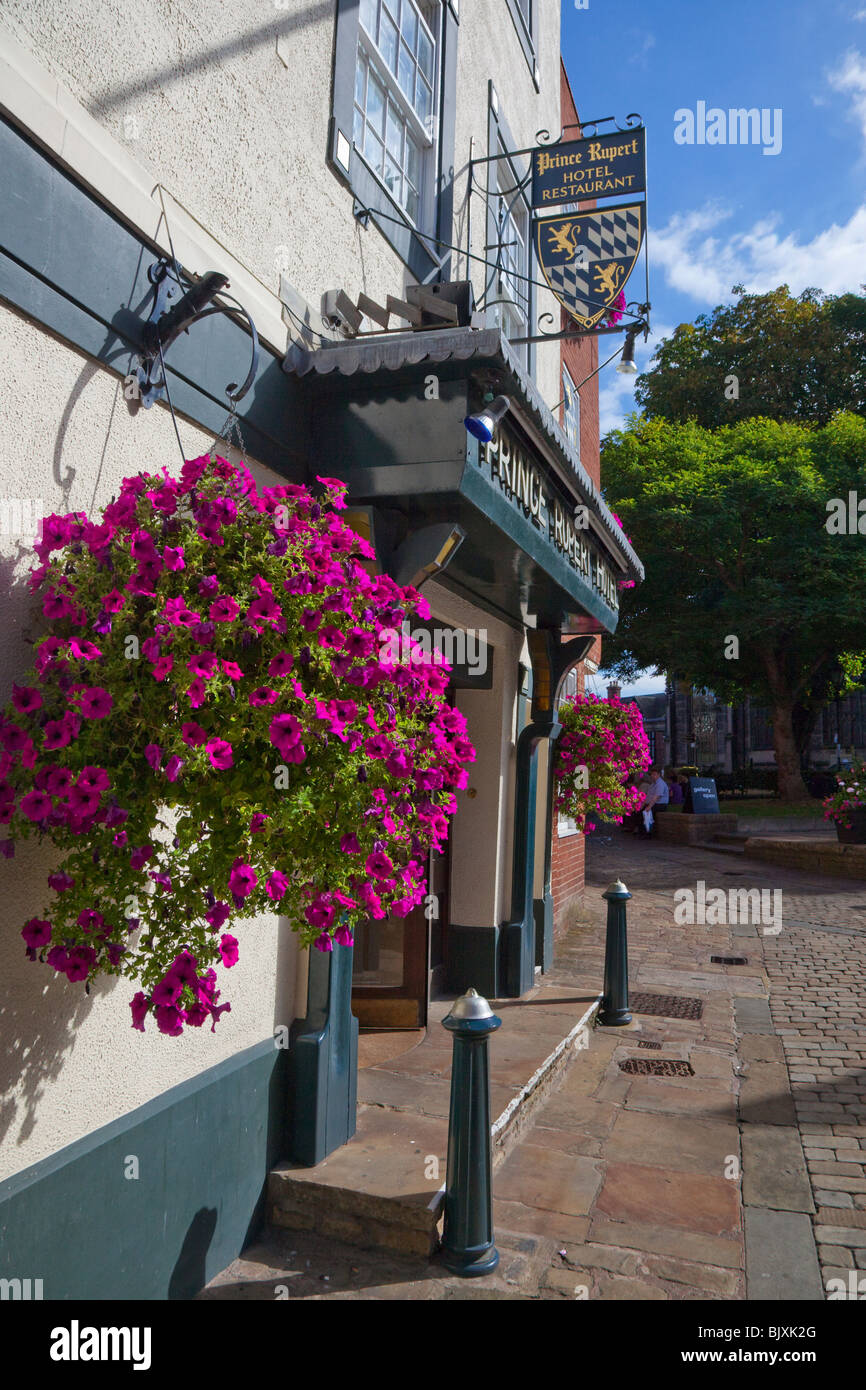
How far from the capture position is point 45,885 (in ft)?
8.84

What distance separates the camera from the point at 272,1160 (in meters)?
3.92

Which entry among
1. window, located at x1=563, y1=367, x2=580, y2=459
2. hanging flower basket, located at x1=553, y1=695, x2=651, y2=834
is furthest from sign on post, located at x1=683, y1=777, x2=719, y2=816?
hanging flower basket, located at x1=553, y1=695, x2=651, y2=834

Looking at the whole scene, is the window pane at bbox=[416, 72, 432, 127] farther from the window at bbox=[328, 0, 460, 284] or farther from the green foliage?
the green foliage

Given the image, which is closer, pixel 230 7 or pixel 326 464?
pixel 230 7

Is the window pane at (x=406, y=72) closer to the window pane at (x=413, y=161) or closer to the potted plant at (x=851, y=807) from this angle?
the window pane at (x=413, y=161)

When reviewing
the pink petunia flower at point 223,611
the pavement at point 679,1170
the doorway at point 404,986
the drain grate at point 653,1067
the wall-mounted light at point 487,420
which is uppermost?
the wall-mounted light at point 487,420

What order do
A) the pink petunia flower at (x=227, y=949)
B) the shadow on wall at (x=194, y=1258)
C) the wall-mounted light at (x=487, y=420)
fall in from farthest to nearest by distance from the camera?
the wall-mounted light at (x=487, y=420)
the shadow on wall at (x=194, y=1258)
the pink petunia flower at (x=227, y=949)

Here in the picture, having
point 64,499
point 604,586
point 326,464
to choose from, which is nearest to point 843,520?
point 604,586

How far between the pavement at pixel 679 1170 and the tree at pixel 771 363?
2751cm

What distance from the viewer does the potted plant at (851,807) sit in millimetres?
15289

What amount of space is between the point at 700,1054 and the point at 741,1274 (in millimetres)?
2775

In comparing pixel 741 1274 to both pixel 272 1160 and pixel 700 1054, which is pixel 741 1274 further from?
pixel 700 1054

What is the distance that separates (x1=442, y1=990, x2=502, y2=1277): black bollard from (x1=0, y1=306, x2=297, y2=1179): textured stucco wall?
107cm

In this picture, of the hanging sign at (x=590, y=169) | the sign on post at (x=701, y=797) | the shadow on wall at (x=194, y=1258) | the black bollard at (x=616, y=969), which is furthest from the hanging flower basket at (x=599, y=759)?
the sign on post at (x=701, y=797)
